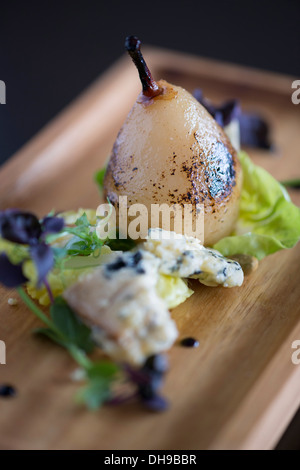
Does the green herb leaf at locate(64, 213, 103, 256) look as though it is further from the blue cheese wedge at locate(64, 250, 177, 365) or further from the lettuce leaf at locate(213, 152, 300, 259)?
the lettuce leaf at locate(213, 152, 300, 259)

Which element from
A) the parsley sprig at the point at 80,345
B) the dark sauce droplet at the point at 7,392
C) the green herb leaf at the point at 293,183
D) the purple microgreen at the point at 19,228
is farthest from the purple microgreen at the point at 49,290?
the green herb leaf at the point at 293,183

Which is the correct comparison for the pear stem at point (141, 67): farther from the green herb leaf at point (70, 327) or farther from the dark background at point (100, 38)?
the dark background at point (100, 38)

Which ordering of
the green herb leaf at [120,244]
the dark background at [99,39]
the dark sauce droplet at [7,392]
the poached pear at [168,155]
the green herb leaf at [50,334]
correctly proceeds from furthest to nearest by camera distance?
the dark background at [99,39]
the green herb leaf at [120,244]
the poached pear at [168,155]
the green herb leaf at [50,334]
the dark sauce droplet at [7,392]

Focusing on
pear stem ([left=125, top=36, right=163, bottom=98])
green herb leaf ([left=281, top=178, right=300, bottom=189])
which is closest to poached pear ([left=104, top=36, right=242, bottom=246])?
pear stem ([left=125, top=36, right=163, bottom=98])

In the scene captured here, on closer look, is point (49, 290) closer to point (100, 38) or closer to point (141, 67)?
point (141, 67)

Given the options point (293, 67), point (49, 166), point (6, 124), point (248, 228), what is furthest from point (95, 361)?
point (293, 67)
